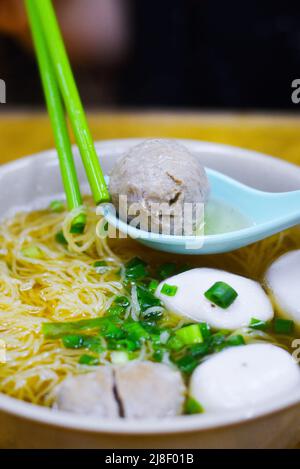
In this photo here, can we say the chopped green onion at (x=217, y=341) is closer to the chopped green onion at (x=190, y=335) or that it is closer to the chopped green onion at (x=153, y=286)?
the chopped green onion at (x=190, y=335)

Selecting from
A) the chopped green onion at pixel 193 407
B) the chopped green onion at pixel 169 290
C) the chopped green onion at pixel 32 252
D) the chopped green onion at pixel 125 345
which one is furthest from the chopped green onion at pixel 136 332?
the chopped green onion at pixel 32 252

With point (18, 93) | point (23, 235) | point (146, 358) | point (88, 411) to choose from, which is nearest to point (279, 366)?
point (146, 358)

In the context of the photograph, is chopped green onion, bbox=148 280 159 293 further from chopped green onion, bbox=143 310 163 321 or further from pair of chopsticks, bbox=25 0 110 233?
pair of chopsticks, bbox=25 0 110 233

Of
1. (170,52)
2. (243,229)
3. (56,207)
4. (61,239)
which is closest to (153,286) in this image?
(243,229)

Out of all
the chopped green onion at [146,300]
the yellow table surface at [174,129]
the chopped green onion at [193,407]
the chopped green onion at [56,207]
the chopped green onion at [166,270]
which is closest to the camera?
the chopped green onion at [193,407]

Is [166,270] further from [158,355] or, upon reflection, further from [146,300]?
[158,355]
